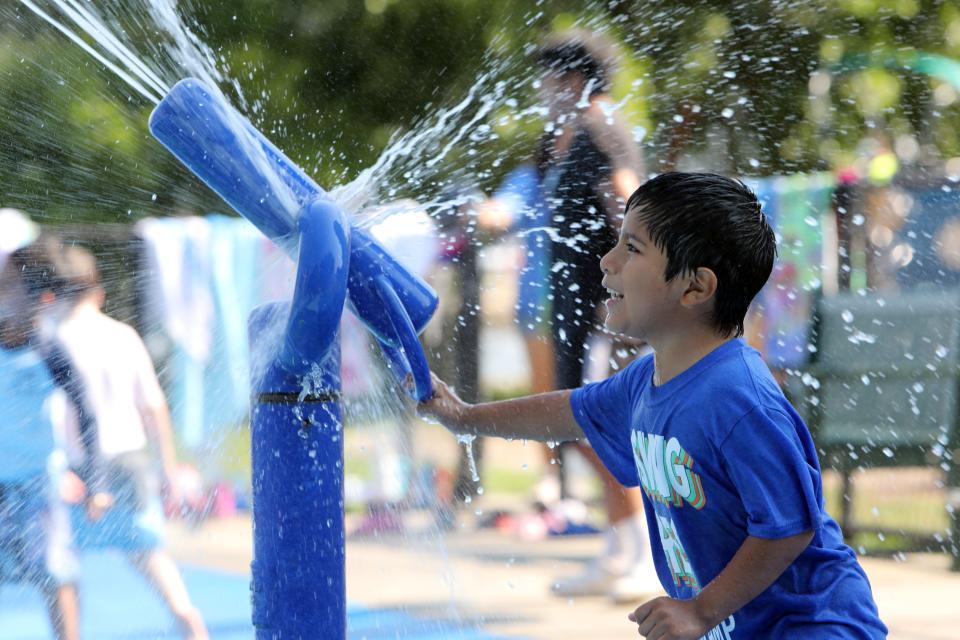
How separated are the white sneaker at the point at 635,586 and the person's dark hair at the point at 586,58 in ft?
4.46

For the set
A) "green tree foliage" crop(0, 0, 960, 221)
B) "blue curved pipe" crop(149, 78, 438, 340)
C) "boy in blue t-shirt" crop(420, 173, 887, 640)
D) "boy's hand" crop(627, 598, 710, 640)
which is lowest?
"boy's hand" crop(627, 598, 710, 640)

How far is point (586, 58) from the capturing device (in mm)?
3512

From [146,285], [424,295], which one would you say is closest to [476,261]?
[146,285]

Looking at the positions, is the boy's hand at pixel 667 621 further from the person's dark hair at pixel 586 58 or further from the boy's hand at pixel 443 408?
the person's dark hair at pixel 586 58

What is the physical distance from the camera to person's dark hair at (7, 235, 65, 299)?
3.49m

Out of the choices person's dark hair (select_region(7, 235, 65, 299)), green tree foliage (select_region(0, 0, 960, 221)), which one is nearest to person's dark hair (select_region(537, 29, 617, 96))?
person's dark hair (select_region(7, 235, 65, 299))

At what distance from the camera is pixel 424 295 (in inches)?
66.0

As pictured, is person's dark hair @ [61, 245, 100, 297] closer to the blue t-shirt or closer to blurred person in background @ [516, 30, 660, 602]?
blurred person in background @ [516, 30, 660, 602]

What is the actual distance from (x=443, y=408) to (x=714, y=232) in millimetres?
486

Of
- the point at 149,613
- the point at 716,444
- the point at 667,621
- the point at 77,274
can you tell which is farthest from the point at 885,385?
the point at 667,621

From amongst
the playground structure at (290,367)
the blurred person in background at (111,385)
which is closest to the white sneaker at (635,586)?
the blurred person in background at (111,385)

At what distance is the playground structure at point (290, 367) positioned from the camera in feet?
4.79

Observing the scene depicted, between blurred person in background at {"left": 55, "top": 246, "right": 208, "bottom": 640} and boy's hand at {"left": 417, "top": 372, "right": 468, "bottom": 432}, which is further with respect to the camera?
blurred person in background at {"left": 55, "top": 246, "right": 208, "bottom": 640}

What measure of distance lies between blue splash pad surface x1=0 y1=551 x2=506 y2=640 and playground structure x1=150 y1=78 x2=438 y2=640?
1.48 m
